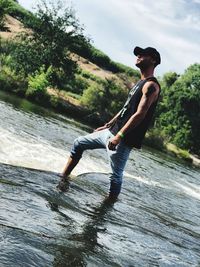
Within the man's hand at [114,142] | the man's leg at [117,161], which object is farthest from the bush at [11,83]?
the man's hand at [114,142]

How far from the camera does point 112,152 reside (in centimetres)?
630

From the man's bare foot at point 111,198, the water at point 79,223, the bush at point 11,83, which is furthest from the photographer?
the bush at point 11,83

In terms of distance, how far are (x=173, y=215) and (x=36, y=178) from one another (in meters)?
2.71

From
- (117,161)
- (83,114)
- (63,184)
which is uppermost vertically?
(117,161)

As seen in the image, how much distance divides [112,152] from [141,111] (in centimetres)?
76

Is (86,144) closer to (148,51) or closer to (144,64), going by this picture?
(144,64)

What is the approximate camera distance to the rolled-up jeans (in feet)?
20.5

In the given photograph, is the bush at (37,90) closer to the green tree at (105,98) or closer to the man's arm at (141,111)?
the green tree at (105,98)

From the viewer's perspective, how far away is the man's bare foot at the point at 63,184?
6.00m

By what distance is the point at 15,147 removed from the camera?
8008 millimetres

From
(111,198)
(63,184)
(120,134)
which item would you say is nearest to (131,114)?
(120,134)

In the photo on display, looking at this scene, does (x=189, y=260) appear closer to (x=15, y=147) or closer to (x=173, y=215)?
(x=173, y=215)

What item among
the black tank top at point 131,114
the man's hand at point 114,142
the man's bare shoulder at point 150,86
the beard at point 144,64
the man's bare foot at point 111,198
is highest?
the beard at point 144,64

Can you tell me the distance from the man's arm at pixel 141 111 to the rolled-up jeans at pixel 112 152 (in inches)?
7.1
